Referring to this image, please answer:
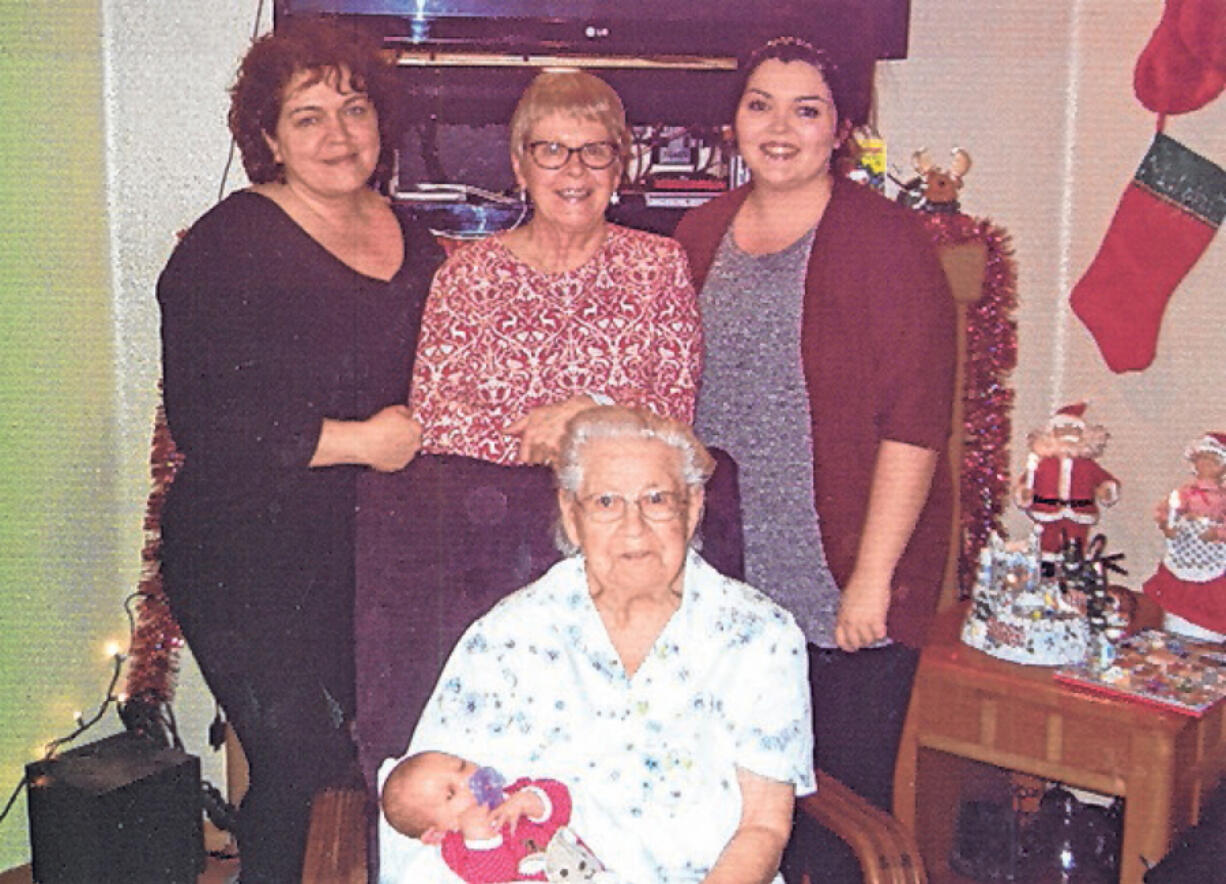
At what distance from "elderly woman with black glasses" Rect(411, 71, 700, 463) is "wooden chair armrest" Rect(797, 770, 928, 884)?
54cm

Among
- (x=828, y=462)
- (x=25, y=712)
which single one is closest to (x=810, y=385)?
(x=828, y=462)

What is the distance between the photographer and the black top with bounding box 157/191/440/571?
199cm

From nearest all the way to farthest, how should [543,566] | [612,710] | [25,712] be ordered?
[612,710] < [543,566] < [25,712]

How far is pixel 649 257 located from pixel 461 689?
2.16 ft

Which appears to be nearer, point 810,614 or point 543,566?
point 543,566

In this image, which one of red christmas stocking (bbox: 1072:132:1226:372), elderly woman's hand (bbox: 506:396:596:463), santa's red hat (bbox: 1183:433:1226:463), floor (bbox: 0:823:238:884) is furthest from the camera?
red christmas stocking (bbox: 1072:132:1226:372)

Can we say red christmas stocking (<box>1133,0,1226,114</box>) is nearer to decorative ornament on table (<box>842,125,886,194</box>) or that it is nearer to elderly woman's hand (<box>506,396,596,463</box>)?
decorative ornament on table (<box>842,125,886,194</box>)

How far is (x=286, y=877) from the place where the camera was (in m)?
2.18

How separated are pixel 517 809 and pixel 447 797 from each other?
3.2 inches

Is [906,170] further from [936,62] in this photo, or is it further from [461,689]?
[461,689]

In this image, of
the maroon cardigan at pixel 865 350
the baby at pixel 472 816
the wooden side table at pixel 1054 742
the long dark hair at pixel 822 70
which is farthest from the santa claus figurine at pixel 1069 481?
the baby at pixel 472 816

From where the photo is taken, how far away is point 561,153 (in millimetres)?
1926

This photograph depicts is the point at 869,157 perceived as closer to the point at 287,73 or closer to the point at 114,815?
the point at 287,73

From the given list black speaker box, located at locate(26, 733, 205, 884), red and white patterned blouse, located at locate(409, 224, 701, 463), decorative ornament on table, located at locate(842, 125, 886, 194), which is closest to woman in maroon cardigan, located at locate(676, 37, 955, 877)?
red and white patterned blouse, located at locate(409, 224, 701, 463)
